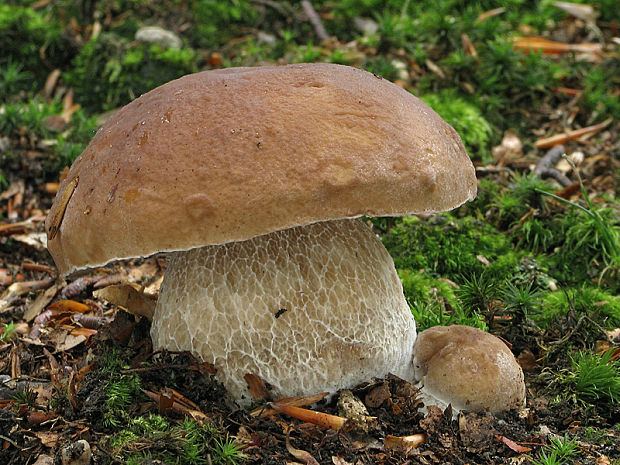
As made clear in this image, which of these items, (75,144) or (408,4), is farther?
(408,4)

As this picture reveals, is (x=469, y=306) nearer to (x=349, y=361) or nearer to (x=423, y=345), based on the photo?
(x=423, y=345)

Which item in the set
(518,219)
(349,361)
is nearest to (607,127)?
(518,219)

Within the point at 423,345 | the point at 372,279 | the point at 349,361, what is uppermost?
the point at 372,279

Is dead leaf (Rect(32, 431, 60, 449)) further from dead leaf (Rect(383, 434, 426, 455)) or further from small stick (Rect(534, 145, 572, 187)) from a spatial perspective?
small stick (Rect(534, 145, 572, 187))

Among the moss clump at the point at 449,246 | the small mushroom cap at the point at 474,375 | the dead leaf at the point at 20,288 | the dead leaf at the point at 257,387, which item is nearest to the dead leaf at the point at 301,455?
the dead leaf at the point at 257,387

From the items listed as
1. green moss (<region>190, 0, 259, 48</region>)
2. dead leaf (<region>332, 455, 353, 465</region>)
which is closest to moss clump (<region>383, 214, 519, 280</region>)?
dead leaf (<region>332, 455, 353, 465</region>)

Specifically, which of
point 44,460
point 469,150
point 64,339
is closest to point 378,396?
point 44,460

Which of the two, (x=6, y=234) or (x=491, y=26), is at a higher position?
(x=491, y=26)
